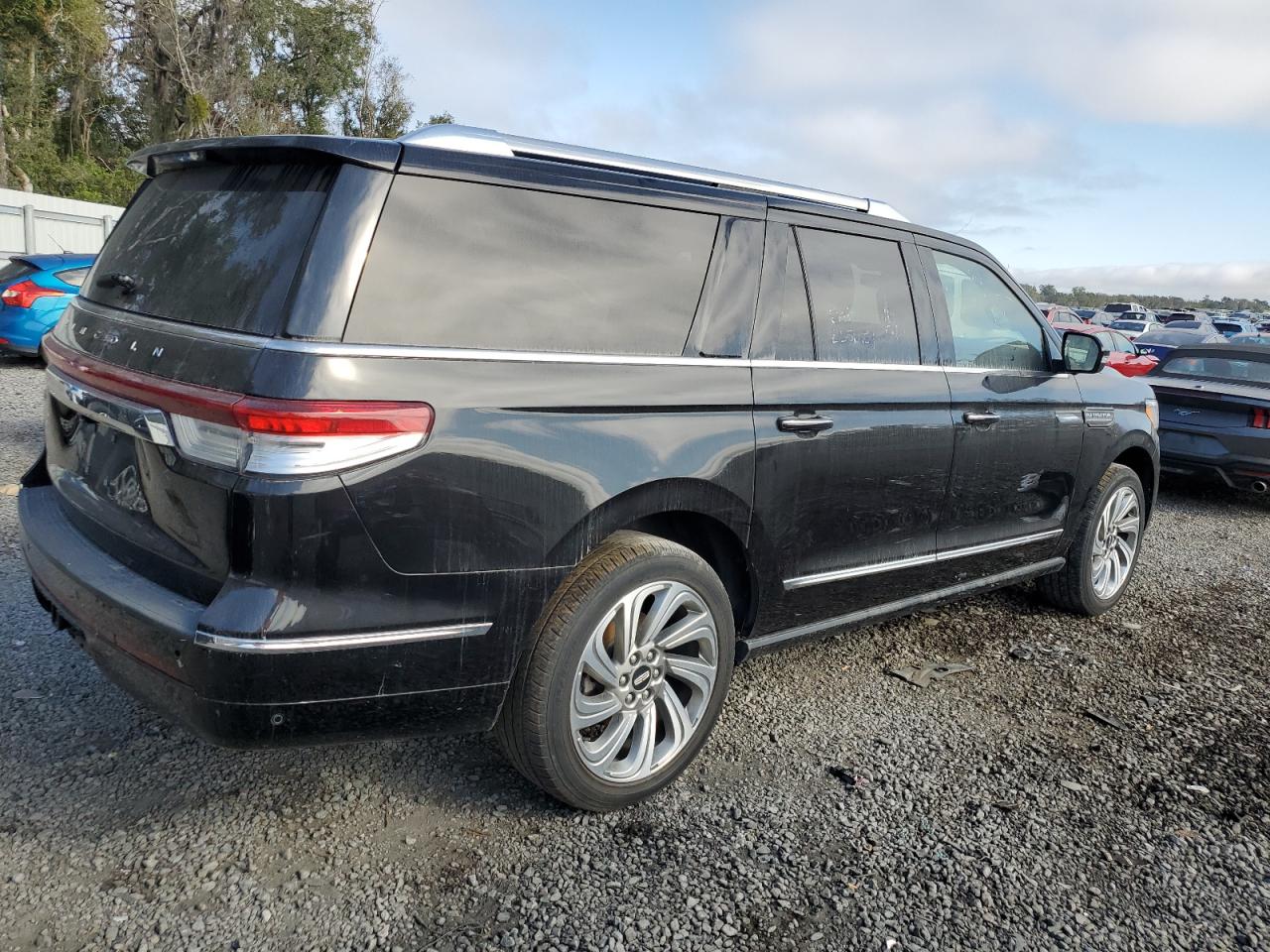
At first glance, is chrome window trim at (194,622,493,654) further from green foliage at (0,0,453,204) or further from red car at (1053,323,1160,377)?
green foliage at (0,0,453,204)

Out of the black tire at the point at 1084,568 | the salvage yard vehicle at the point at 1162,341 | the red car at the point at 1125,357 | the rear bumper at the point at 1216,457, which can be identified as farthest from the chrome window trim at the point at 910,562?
the salvage yard vehicle at the point at 1162,341

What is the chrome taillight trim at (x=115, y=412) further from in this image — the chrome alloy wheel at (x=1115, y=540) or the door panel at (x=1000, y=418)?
the chrome alloy wheel at (x=1115, y=540)

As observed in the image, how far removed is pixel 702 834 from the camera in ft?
9.30

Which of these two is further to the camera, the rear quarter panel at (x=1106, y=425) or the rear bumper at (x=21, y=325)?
the rear bumper at (x=21, y=325)

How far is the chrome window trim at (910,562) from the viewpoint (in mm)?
3375

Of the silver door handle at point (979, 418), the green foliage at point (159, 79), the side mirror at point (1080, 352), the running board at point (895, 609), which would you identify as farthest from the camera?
the green foliage at point (159, 79)

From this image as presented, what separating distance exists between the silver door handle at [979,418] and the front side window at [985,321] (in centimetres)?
21

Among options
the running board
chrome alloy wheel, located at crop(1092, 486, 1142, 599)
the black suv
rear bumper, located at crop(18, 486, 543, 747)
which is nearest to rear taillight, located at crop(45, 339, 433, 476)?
the black suv

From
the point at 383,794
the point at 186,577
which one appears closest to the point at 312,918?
the point at 383,794

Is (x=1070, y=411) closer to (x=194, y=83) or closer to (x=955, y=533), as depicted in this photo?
(x=955, y=533)

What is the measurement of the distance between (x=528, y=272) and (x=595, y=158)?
52cm

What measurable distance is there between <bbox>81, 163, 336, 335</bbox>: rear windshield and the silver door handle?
2556mm

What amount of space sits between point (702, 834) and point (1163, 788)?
1.61 meters

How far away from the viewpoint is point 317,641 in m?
2.28
